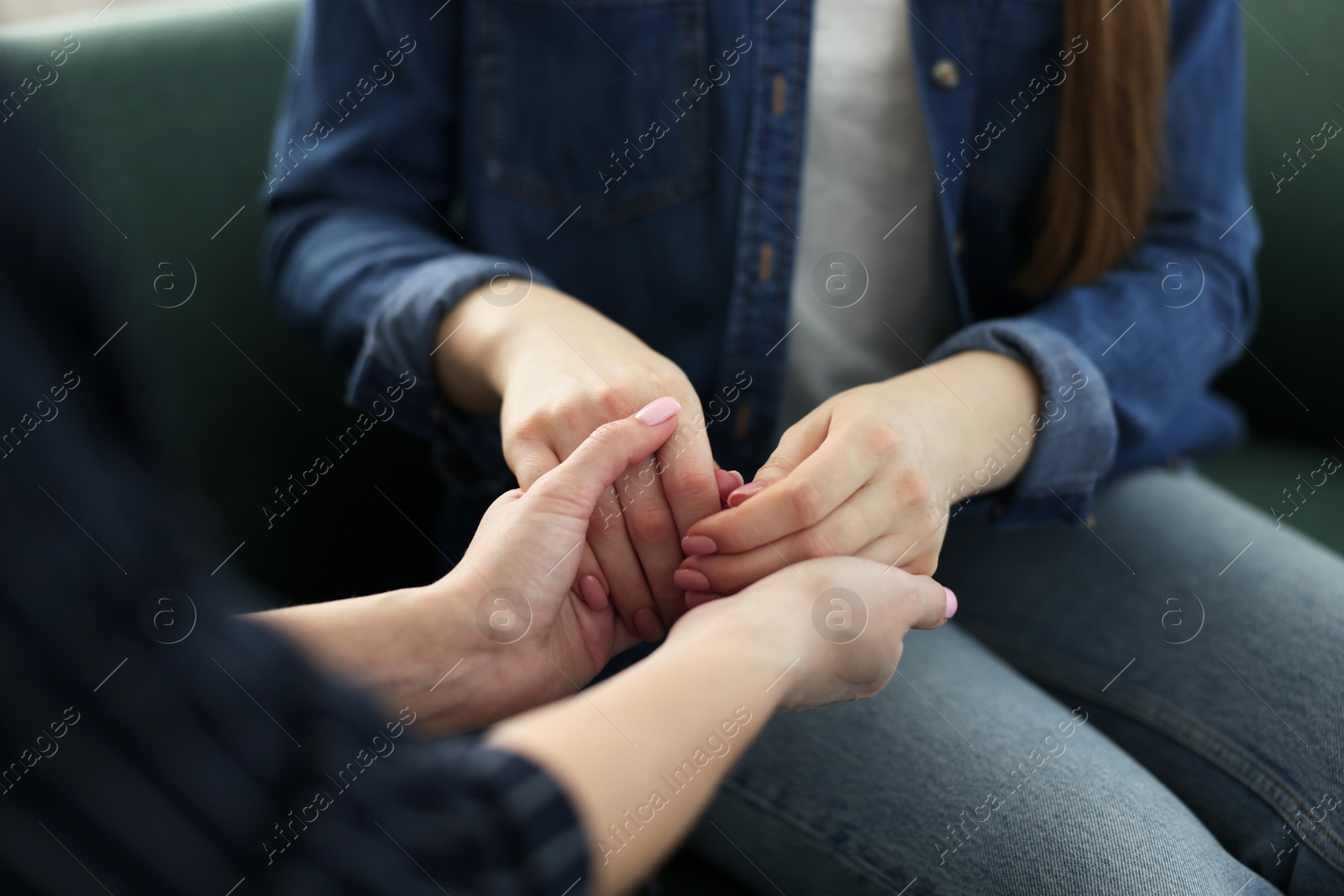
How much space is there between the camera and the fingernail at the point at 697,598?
0.39 meters

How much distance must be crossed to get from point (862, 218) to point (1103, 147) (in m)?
0.14

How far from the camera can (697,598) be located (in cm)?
40

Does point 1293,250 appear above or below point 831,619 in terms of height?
below

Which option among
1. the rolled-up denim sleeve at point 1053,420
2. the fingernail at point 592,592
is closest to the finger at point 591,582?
the fingernail at point 592,592

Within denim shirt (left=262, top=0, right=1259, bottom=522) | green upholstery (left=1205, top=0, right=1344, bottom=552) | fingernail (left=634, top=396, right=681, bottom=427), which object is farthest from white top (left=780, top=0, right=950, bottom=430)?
green upholstery (left=1205, top=0, right=1344, bottom=552)

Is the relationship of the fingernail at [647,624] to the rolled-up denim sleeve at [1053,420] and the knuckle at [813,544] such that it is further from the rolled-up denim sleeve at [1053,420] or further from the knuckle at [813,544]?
the rolled-up denim sleeve at [1053,420]

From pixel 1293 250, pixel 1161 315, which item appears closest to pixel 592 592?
pixel 1161 315

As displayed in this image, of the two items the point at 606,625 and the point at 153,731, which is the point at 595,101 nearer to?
the point at 606,625

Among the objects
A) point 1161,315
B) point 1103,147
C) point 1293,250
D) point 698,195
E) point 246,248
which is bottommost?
point 1293,250

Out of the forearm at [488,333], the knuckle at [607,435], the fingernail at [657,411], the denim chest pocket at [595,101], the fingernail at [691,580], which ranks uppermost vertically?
→ the denim chest pocket at [595,101]

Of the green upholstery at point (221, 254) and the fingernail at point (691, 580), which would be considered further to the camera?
the green upholstery at point (221, 254)

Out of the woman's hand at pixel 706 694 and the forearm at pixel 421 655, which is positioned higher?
the forearm at pixel 421 655

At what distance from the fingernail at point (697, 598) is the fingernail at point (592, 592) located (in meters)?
0.04

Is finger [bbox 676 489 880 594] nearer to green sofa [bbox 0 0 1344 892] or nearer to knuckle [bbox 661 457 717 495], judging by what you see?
knuckle [bbox 661 457 717 495]
